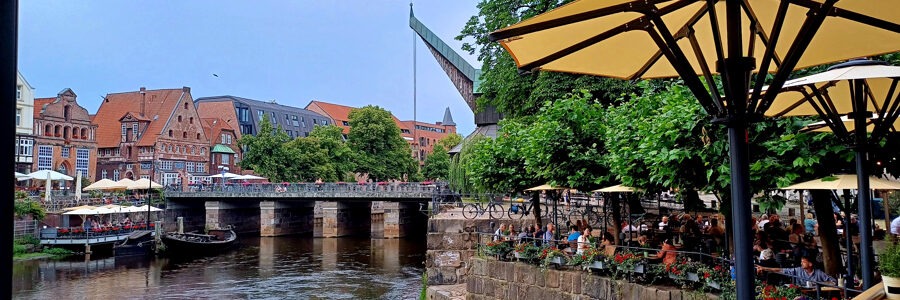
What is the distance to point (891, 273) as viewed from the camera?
5219 mm

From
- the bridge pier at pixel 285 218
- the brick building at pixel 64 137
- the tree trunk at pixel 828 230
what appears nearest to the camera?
the tree trunk at pixel 828 230

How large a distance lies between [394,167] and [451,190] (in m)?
32.7

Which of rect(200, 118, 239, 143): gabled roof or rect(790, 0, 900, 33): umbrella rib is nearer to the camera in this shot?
rect(790, 0, 900, 33): umbrella rib

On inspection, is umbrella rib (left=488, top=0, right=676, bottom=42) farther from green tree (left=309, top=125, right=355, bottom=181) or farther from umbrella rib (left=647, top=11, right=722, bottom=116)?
green tree (left=309, top=125, right=355, bottom=181)

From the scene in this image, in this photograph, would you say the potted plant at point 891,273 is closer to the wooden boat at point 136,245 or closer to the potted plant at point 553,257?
the potted plant at point 553,257

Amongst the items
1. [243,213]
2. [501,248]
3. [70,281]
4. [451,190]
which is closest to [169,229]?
[243,213]

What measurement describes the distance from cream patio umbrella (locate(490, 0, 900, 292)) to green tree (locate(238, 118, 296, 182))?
188ft

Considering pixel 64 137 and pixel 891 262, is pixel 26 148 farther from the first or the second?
pixel 891 262

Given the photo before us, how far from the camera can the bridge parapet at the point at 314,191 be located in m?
46.8

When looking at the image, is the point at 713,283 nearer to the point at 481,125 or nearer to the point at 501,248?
the point at 501,248

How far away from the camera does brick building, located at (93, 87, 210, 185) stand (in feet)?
215

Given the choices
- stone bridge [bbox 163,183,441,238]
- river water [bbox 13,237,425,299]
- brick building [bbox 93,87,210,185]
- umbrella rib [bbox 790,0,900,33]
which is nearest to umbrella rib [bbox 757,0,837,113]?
umbrella rib [bbox 790,0,900,33]

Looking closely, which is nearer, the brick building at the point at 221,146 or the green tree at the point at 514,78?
the green tree at the point at 514,78

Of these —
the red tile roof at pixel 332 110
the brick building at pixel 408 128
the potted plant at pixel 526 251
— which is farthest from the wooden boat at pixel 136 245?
the red tile roof at pixel 332 110
